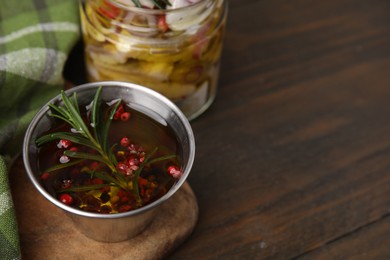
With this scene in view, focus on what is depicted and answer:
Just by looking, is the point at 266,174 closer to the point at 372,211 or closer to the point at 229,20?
the point at 372,211

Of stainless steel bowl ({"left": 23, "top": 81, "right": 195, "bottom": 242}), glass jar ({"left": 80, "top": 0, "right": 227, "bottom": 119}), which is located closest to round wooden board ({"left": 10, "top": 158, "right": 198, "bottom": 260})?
stainless steel bowl ({"left": 23, "top": 81, "right": 195, "bottom": 242})

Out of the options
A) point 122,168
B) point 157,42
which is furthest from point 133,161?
point 157,42

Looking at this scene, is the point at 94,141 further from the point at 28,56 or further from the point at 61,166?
the point at 28,56

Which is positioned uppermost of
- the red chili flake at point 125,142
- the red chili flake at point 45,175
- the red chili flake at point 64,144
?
the red chili flake at point 64,144

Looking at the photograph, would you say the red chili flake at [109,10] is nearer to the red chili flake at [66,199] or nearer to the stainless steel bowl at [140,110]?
the stainless steel bowl at [140,110]

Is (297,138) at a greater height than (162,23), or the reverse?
(162,23)

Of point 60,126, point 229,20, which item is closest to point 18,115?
point 60,126

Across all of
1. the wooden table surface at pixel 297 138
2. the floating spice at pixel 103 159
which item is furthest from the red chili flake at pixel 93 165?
the wooden table surface at pixel 297 138
